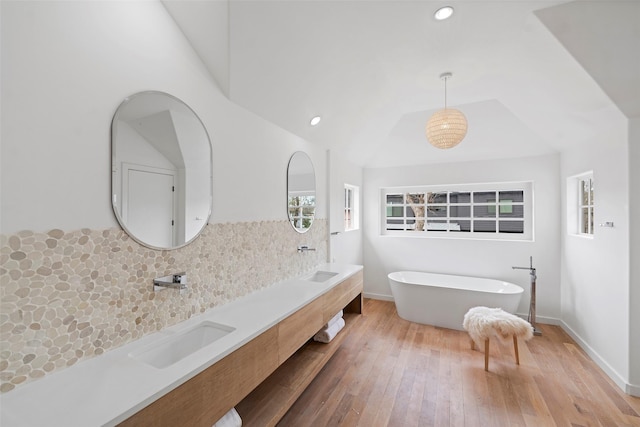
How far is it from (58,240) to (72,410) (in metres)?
0.63

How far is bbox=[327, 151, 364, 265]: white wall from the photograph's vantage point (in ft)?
11.7

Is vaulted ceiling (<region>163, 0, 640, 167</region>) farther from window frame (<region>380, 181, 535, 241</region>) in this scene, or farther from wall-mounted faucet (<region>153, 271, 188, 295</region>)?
wall-mounted faucet (<region>153, 271, 188, 295</region>)

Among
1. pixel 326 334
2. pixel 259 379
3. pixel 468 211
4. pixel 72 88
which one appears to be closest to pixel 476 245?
pixel 468 211

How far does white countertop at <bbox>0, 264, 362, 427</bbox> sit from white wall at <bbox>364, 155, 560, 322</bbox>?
10.6ft

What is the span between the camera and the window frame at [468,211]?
3.84 meters

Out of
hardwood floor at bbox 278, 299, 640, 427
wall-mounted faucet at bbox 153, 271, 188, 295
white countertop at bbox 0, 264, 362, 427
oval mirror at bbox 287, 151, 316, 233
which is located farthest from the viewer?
oval mirror at bbox 287, 151, 316, 233

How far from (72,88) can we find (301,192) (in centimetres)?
196

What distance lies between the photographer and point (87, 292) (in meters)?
1.20

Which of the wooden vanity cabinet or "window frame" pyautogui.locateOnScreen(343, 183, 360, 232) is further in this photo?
"window frame" pyautogui.locateOnScreen(343, 183, 360, 232)

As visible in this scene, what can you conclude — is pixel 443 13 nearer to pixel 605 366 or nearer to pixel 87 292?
pixel 87 292

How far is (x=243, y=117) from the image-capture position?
2.13m

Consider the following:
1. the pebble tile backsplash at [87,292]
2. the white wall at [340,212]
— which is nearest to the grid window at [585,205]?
the white wall at [340,212]

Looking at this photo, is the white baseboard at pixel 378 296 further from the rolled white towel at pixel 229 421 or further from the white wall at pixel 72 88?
the white wall at pixel 72 88

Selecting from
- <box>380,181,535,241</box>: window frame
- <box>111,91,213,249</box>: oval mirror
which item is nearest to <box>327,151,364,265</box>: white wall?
<box>380,181,535,241</box>: window frame
